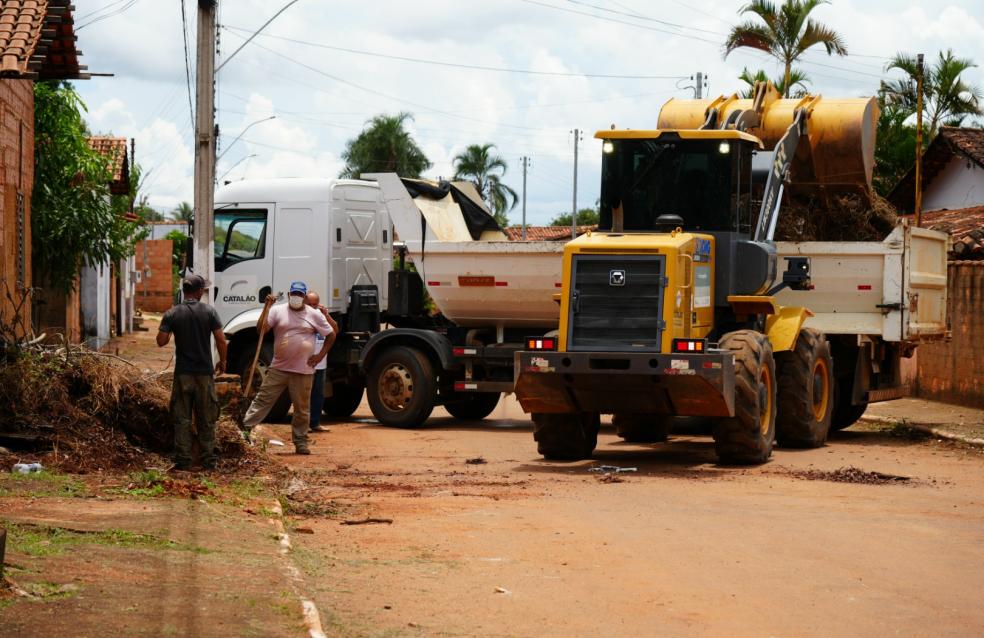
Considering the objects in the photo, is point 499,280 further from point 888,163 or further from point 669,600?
point 888,163

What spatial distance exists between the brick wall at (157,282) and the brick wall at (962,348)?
4649 cm

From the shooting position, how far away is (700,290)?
14.8 meters

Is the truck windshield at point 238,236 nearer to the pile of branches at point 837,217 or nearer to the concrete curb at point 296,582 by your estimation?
the pile of branches at point 837,217

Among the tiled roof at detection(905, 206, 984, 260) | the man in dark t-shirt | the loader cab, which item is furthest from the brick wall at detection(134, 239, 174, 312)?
the man in dark t-shirt

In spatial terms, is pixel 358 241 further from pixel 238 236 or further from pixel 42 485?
pixel 42 485

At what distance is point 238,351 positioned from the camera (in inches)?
754

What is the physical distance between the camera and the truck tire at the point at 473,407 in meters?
20.1

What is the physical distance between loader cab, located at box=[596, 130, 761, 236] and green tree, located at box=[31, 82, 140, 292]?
1257cm

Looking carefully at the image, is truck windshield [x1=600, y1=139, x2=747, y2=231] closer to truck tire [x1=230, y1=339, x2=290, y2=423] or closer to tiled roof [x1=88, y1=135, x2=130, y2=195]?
truck tire [x1=230, y1=339, x2=290, y2=423]

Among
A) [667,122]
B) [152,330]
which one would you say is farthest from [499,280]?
[152,330]

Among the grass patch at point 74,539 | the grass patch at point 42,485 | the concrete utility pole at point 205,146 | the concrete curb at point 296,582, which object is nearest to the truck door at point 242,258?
the concrete utility pole at point 205,146

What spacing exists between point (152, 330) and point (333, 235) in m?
32.3

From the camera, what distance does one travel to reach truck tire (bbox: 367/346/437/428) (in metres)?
18.5

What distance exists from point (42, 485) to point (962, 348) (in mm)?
15089
